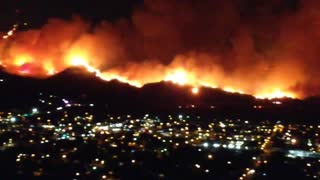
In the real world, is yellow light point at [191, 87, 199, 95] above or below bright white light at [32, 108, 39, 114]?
above

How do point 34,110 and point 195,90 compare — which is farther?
point 195,90

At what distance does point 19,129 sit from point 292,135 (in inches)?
523

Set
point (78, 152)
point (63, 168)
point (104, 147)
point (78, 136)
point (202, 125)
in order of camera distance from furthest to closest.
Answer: point (202, 125) → point (78, 136) → point (104, 147) → point (78, 152) → point (63, 168)

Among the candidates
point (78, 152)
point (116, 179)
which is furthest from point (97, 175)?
point (78, 152)

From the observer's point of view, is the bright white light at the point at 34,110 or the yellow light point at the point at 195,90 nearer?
the bright white light at the point at 34,110

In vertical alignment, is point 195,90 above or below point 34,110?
above

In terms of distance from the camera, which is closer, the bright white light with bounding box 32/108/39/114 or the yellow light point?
the bright white light with bounding box 32/108/39/114

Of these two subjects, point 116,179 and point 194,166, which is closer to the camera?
point 116,179

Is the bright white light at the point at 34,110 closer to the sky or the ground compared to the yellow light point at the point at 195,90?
closer to the ground

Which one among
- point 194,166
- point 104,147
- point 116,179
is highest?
point 104,147

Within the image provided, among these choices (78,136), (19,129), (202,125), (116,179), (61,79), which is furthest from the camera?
(61,79)

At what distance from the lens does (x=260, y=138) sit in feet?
99.6

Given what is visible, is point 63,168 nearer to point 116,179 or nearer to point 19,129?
point 116,179

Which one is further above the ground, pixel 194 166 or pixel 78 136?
pixel 78 136
